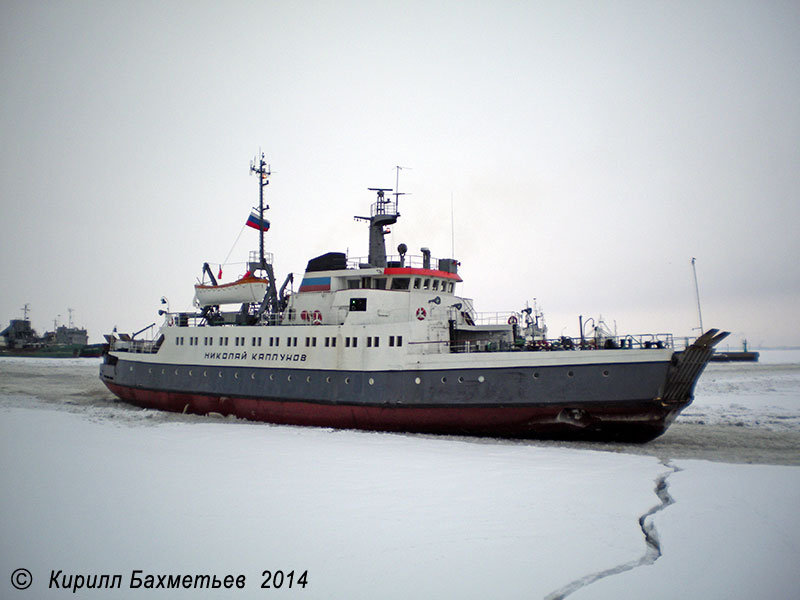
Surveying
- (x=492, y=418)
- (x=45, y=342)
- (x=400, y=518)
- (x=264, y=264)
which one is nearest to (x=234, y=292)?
(x=264, y=264)

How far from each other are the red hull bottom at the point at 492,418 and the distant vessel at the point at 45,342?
2753 inches

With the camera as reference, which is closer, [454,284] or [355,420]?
[355,420]

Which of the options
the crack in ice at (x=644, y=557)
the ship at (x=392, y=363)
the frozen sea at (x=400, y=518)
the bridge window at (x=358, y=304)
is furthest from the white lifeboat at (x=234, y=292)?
the crack in ice at (x=644, y=557)

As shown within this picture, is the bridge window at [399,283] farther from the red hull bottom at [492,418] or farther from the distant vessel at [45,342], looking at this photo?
the distant vessel at [45,342]

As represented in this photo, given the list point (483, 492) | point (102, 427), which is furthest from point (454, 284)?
point (102, 427)

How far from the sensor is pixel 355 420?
18000mm

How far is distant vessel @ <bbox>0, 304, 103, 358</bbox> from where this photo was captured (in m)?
76.4

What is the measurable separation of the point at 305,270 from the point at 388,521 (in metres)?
15.7

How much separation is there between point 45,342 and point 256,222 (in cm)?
8481

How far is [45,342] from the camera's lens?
86.0 metres

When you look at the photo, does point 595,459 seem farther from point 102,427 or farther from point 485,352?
point 102,427

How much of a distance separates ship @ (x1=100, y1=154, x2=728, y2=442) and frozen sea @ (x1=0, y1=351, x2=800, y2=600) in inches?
69.8

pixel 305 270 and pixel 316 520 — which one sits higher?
pixel 305 270

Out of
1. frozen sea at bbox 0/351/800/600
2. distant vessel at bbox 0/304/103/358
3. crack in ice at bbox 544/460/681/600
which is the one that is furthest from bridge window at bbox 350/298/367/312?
distant vessel at bbox 0/304/103/358
